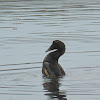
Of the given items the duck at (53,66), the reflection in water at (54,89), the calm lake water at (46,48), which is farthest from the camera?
the duck at (53,66)

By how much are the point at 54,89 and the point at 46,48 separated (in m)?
5.50

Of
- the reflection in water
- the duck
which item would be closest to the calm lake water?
the reflection in water

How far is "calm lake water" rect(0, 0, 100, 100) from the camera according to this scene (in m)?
11.8

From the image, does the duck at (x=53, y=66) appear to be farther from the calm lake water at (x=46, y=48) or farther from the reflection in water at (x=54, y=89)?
the reflection in water at (x=54, y=89)

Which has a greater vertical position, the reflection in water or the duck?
the duck

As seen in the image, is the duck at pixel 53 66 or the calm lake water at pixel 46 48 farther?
the duck at pixel 53 66

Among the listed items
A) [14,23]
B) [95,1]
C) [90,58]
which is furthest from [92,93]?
[95,1]

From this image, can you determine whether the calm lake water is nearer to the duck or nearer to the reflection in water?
the reflection in water

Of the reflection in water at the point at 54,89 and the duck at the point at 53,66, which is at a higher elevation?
the duck at the point at 53,66

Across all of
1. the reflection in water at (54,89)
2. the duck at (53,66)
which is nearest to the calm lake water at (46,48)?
the reflection in water at (54,89)

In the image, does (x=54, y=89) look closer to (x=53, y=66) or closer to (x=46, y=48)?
(x=53, y=66)

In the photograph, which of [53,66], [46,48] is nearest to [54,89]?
[53,66]

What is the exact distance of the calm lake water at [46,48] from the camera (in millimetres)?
11840

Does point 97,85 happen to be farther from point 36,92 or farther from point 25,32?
point 25,32
